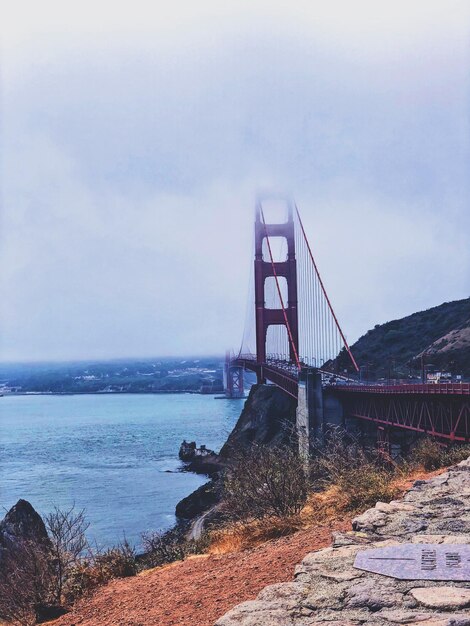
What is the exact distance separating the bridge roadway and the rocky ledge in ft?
43.2

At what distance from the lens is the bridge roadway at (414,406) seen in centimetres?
1867

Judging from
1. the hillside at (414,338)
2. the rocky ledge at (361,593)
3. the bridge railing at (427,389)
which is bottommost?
the rocky ledge at (361,593)

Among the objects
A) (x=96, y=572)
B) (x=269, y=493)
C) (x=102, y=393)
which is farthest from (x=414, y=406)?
(x=102, y=393)

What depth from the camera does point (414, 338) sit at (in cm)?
6988

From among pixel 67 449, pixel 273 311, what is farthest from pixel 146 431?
pixel 273 311

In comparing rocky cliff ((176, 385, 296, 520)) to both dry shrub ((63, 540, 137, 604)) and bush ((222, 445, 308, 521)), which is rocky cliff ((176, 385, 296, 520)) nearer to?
bush ((222, 445, 308, 521))

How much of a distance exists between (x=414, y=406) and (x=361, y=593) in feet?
62.3

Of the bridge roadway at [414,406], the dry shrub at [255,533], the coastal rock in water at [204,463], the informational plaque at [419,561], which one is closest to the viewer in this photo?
the informational plaque at [419,561]

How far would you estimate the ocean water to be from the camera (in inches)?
1121

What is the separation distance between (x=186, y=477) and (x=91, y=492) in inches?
307

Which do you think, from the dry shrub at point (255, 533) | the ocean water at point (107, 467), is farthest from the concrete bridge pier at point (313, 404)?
the dry shrub at point (255, 533)

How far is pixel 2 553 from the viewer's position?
556 inches

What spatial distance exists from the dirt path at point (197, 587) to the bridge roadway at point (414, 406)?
12.5 meters

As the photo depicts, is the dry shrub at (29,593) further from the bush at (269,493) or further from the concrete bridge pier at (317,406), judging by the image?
the concrete bridge pier at (317,406)
